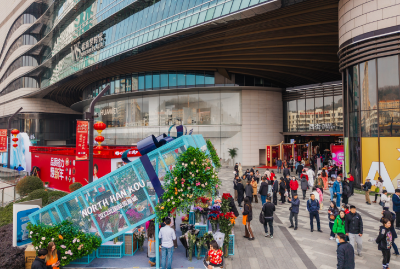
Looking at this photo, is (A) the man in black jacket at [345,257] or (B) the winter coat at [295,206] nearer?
(A) the man in black jacket at [345,257]

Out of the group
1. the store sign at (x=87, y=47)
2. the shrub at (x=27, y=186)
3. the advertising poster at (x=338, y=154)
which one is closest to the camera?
the shrub at (x=27, y=186)

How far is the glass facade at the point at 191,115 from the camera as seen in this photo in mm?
35438

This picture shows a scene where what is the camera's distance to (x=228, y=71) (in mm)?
34062

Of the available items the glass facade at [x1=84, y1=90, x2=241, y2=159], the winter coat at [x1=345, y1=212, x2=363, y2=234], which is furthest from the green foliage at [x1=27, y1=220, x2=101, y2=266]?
the glass facade at [x1=84, y1=90, x2=241, y2=159]

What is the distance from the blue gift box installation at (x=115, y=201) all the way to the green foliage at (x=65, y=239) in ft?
0.85

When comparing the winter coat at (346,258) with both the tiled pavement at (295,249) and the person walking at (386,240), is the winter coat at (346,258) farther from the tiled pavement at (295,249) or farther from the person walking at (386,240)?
the person walking at (386,240)

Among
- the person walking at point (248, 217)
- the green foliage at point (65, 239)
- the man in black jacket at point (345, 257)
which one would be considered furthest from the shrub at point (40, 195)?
the man in black jacket at point (345, 257)

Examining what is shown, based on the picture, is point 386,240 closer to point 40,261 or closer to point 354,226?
point 354,226

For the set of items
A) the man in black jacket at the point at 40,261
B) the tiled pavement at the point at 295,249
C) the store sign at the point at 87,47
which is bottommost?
the tiled pavement at the point at 295,249

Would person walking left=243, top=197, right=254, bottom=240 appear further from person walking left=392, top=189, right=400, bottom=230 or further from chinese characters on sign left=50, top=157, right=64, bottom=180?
chinese characters on sign left=50, top=157, right=64, bottom=180

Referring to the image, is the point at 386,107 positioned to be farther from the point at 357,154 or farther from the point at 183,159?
the point at 183,159

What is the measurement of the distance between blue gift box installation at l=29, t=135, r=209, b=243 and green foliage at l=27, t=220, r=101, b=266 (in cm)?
26

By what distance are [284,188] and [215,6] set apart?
50.3 feet

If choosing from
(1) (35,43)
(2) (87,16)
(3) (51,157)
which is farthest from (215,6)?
(1) (35,43)
